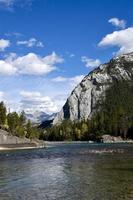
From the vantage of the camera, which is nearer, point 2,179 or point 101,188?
point 101,188

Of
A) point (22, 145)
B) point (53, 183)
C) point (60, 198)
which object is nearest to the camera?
point (60, 198)

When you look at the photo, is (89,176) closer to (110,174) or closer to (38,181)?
(110,174)

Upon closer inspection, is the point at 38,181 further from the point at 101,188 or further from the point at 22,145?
the point at 22,145

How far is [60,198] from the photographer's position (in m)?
36.5

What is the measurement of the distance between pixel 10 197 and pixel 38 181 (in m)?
11.4

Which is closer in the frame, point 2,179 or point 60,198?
point 60,198

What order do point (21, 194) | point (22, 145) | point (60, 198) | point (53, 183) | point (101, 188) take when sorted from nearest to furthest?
point (60, 198) < point (21, 194) < point (101, 188) < point (53, 183) < point (22, 145)

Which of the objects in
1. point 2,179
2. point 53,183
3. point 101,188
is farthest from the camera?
point 2,179

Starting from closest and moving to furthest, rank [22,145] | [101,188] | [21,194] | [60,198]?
[60,198] < [21,194] < [101,188] < [22,145]

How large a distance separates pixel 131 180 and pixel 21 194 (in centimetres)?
1412

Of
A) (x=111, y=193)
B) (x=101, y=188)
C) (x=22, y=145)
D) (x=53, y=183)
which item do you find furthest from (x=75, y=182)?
(x=22, y=145)

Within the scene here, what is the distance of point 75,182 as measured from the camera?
47.0 m

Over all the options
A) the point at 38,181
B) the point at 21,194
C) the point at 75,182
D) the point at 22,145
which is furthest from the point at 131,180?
the point at 22,145

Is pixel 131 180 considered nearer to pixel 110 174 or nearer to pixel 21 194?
pixel 110 174
